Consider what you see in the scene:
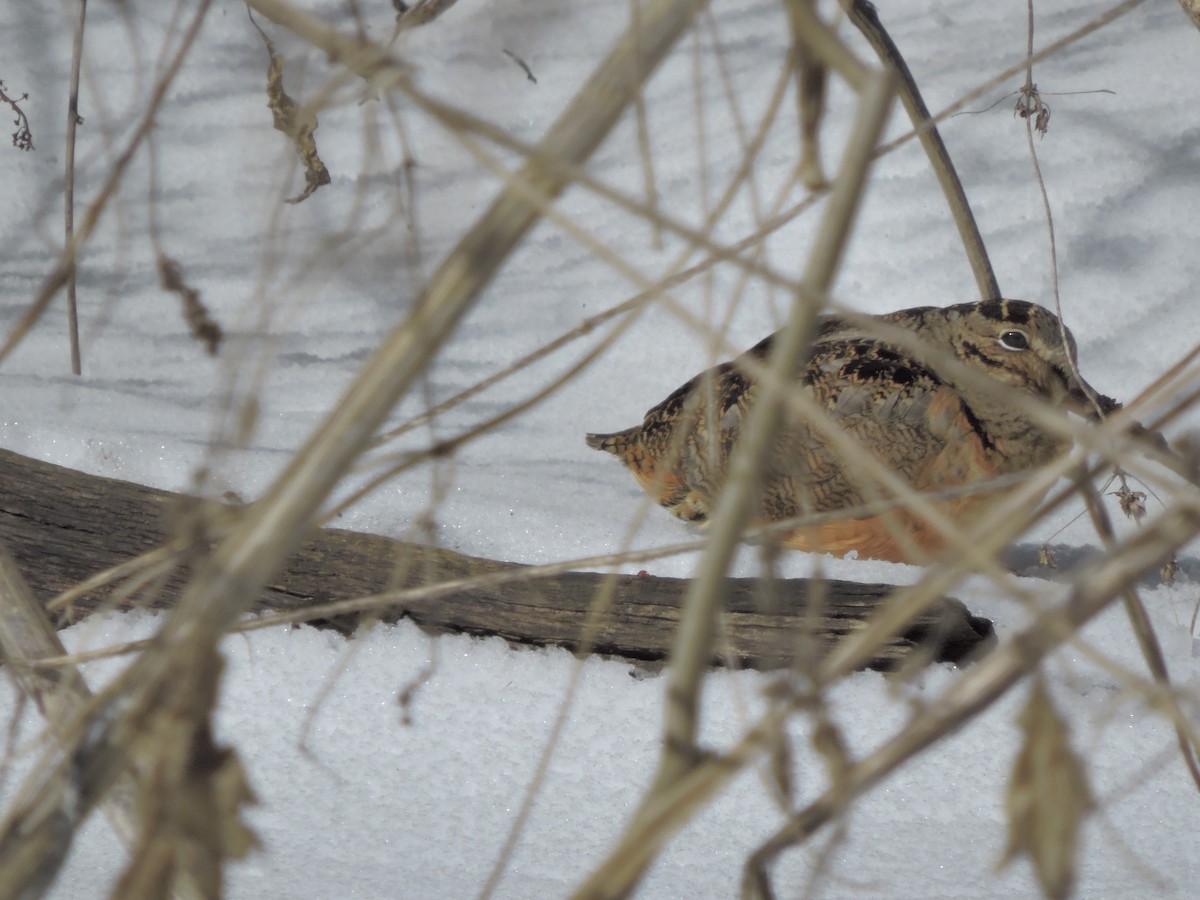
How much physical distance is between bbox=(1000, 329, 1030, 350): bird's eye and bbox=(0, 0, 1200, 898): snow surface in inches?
16.9

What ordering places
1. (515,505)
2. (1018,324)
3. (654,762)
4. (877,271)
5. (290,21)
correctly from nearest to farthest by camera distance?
(290,21) < (654,762) < (1018,324) < (515,505) < (877,271)

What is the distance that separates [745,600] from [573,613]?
263mm

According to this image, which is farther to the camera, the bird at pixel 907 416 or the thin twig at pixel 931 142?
the bird at pixel 907 416

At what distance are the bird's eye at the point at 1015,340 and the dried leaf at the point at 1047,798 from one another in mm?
1912

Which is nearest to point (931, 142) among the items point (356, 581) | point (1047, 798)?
point (356, 581)

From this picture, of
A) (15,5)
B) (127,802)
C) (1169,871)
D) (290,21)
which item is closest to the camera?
(290,21)

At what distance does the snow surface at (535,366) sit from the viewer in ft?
4.26

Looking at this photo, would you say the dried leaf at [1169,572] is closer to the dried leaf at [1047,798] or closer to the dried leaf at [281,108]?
the dried leaf at [281,108]

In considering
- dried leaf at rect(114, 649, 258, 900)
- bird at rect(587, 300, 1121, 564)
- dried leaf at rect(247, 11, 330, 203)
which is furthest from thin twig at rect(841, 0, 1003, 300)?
dried leaf at rect(114, 649, 258, 900)

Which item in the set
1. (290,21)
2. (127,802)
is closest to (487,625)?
(127,802)

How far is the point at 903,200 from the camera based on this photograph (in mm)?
3227

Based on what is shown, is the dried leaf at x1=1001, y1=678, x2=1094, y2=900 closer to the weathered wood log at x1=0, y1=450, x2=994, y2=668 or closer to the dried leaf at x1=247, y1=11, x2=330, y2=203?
the dried leaf at x1=247, y1=11, x2=330, y2=203

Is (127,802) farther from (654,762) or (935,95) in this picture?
(935,95)

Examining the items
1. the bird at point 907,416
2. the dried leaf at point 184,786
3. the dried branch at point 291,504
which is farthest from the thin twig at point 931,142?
the dried leaf at point 184,786
